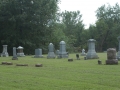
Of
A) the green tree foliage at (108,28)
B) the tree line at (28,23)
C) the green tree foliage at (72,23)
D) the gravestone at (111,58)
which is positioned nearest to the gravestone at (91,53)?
the gravestone at (111,58)

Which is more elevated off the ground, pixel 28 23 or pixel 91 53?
pixel 28 23

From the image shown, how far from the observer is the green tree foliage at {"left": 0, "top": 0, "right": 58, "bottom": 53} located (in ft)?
140

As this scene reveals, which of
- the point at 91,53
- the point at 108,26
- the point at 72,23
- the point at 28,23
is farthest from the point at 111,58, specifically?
the point at 72,23

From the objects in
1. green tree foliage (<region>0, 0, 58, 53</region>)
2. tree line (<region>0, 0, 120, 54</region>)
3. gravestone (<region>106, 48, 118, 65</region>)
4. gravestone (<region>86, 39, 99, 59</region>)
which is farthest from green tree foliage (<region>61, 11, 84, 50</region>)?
gravestone (<region>106, 48, 118, 65</region>)

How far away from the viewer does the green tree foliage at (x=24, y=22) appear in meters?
42.6

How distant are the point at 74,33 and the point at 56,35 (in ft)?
90.0

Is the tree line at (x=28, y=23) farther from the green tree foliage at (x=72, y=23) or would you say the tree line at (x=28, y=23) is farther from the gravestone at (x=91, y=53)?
the green tree foliage at (x=72, y=23)

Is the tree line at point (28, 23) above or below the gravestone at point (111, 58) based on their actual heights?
above

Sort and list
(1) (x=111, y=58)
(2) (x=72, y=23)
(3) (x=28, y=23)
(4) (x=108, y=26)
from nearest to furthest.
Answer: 1. (1) (x=111, y=58)
2. (3) (x=28, y=23)
3. (4) (x=108, y=26)
4. (2) (x=72, y=23)

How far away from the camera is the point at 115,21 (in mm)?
67062

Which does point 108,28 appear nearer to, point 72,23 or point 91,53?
point 72,23

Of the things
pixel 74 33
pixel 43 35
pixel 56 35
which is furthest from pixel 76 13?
pixel 43 35

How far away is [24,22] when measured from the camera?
42.3m

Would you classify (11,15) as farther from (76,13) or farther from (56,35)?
(76,13)
